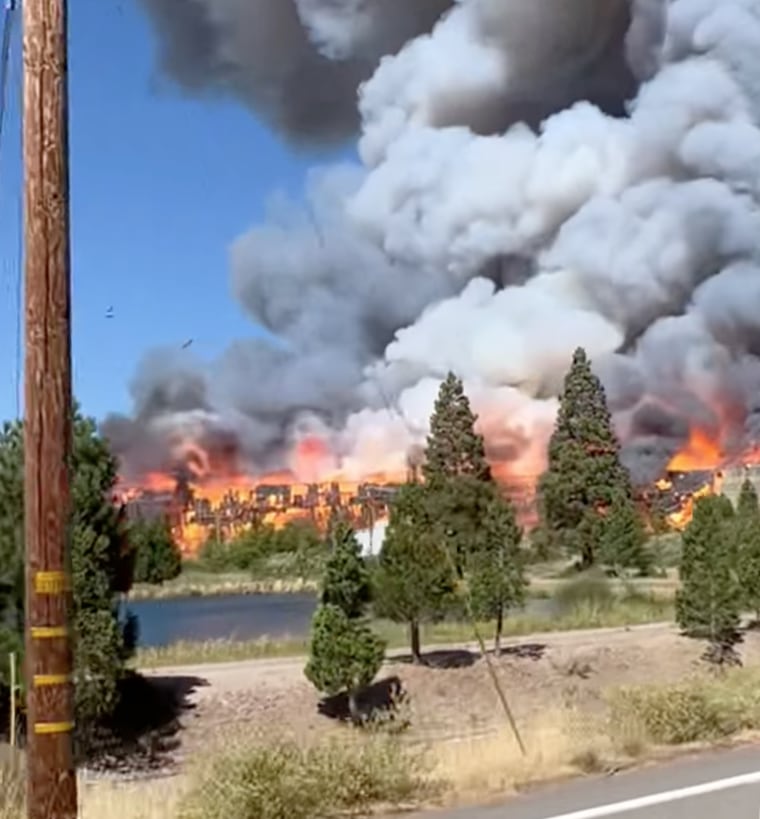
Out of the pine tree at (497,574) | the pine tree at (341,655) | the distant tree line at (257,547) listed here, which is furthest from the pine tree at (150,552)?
the distant tree line at (257,547)

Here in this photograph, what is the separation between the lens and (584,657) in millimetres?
32938

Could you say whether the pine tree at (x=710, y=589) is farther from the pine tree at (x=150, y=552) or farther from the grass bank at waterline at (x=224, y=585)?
the grass bank at waterline at (x=224, y=585)

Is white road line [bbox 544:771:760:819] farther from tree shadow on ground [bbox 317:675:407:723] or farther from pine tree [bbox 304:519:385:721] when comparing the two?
pine tree [bbox 304:519:385:721]

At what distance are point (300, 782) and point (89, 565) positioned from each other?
16.3 metres

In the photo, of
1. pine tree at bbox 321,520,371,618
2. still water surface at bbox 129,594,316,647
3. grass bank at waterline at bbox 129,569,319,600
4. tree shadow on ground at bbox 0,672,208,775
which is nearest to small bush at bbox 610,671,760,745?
tree shadow on ground at bbox 0,672,208,775

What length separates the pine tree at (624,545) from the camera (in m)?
57.6

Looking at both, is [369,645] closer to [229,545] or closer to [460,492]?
[460,492]

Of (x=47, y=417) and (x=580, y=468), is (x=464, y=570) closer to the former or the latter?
(x=47, y=417)

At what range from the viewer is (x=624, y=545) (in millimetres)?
57625

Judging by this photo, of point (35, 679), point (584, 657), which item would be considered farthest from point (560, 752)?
point (584, 657)

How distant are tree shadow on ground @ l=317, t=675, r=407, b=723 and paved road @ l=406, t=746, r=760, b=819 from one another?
16.6 metres

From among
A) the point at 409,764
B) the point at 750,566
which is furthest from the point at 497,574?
the point at 409,764

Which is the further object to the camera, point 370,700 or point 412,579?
point 412,579

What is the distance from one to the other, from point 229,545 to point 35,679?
80.4 metres
